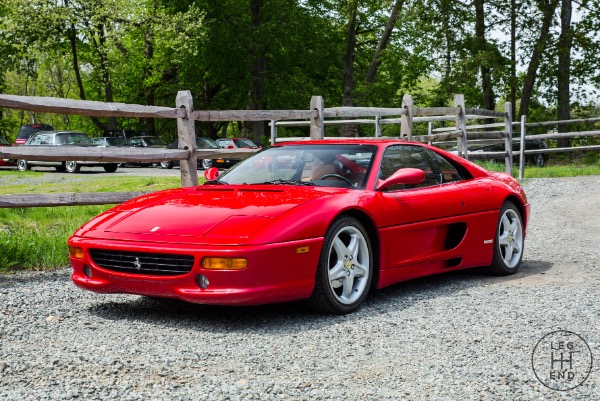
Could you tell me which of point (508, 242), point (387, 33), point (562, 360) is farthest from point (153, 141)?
point (562, 360)

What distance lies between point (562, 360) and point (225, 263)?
→ 2062mm

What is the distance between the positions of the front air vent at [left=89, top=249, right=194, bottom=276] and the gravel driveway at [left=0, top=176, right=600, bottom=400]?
1.17 ft

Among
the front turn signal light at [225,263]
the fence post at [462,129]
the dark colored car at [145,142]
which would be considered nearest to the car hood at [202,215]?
the front turn signal light at [225,263]

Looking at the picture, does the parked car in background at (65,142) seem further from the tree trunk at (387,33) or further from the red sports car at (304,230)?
the red sports car at (304,230)

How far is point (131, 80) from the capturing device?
4831cm

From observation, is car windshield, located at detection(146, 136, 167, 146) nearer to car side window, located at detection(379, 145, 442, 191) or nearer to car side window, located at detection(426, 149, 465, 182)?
car side window, located at detection(426, 149, 465, 182)

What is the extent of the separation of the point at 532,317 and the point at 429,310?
2.36ft

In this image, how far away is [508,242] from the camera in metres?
7.52

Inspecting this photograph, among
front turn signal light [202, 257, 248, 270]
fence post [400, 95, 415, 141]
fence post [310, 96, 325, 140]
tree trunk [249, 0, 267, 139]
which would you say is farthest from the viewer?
tree trunk [249, 0, 267, 139]

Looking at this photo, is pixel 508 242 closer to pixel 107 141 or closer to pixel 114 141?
pixel 107 141

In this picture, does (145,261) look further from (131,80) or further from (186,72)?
(131,80)

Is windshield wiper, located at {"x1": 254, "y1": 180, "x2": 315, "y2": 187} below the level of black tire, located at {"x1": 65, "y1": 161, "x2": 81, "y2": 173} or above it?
above

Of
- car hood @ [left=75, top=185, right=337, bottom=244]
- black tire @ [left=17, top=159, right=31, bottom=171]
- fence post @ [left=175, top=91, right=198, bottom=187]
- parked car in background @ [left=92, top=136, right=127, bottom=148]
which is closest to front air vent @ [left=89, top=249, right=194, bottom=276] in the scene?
car hood @ [left=75, top=185, right=337, bottom=244]

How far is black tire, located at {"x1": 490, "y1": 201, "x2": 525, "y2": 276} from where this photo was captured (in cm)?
735
